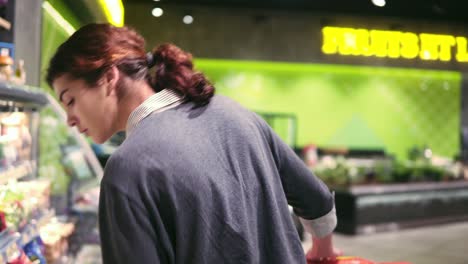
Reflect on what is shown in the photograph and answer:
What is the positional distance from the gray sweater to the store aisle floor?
4.61m

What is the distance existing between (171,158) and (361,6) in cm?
1013

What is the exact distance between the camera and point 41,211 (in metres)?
2.61

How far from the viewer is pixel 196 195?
1.10 m

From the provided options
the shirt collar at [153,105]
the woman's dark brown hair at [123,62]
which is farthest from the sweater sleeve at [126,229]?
the woman's dark brown hair at [123,62]

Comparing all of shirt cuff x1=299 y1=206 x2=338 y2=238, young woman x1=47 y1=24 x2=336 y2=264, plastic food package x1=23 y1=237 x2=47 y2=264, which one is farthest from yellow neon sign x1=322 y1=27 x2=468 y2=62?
young woman x1=47 y1=24 x2=336 y2=264

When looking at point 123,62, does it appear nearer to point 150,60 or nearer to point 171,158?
point 150,60

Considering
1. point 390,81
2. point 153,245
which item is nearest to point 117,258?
point 153,245

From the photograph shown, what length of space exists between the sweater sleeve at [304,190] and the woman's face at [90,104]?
13.9 inches

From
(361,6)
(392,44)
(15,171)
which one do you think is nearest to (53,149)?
(15,171)

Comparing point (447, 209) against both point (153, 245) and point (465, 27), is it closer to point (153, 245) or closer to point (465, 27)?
point (465, 27)

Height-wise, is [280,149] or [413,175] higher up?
[280,149]

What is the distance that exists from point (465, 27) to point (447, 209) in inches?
174

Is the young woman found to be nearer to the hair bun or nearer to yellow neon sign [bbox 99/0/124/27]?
the hair bun

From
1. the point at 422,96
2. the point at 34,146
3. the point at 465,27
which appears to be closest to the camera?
the point at 34,146
